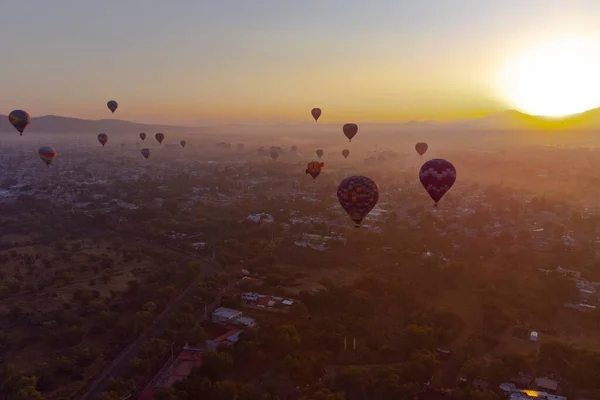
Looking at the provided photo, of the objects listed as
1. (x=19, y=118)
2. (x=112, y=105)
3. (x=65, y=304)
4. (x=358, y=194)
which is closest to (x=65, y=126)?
(x=112, y=105)

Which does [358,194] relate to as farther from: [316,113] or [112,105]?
[112,105]

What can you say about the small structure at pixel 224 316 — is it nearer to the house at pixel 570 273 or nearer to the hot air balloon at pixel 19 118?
the house at pixel 570 273

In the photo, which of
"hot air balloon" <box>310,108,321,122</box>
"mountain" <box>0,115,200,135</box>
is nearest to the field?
"hot air balloon" <box>310,108,321,122</box>

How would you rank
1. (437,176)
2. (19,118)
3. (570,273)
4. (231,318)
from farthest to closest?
(19,118), (570,273), (437,176), (231,318)

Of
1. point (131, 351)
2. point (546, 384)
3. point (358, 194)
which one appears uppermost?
point (358, 194)

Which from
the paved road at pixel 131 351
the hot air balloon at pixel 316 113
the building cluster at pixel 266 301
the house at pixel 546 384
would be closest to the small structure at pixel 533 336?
the house at pixel 546 384

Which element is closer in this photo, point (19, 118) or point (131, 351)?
point (131, 351)
